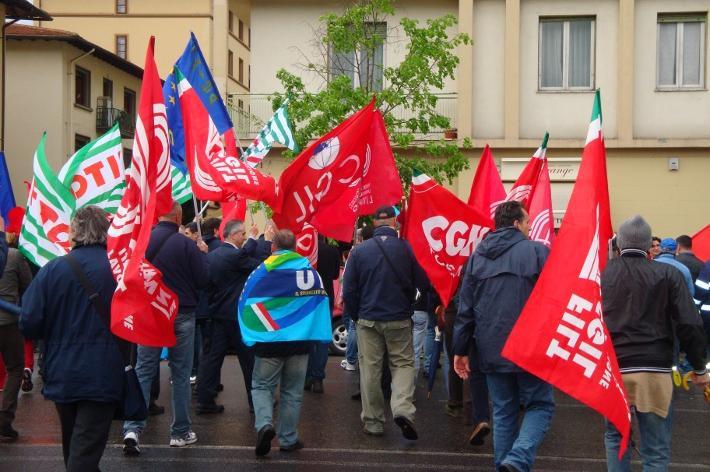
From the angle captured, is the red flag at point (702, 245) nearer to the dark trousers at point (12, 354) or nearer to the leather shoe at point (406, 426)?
the leather shoe at point (406, 426)

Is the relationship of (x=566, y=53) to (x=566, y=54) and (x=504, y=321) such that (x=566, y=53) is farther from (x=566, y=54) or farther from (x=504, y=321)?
(x=504, y=321)

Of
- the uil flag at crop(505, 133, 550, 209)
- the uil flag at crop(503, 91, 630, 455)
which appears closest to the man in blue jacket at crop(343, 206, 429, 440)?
the uil flag at crop(505, 133, 550, 209)

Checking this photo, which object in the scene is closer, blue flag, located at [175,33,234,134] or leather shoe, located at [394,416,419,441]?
leather shoe, located at [394,416,419,441]

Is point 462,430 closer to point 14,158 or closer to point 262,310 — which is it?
point 262,310

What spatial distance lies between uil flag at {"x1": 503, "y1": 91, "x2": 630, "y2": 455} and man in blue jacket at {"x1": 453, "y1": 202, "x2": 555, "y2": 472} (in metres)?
0.75

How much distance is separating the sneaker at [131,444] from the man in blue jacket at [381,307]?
2020mm

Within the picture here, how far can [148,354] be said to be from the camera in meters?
8.50

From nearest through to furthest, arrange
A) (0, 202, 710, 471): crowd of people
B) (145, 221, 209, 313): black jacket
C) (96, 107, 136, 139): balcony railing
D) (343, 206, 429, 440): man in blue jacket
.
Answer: (0, 202, 710, 471): crowd of people, (145, 221, 209, 313): black jacket, (343, 206, 429, 440): man in blue jacket, (96, 107, 136, 139): balcony railing

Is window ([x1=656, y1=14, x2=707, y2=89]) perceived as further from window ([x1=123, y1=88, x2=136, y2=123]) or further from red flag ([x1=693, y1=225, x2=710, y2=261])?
window ([x1=123, y1=88, x2=136, y2=123])

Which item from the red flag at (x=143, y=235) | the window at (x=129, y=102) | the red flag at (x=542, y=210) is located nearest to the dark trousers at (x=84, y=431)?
the red flag at (x=143, y=235)

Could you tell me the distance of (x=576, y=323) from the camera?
226 inches

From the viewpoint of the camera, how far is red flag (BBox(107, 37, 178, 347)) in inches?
244

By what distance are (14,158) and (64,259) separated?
34627mm

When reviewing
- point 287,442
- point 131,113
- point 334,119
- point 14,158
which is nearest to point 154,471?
point 287,442
